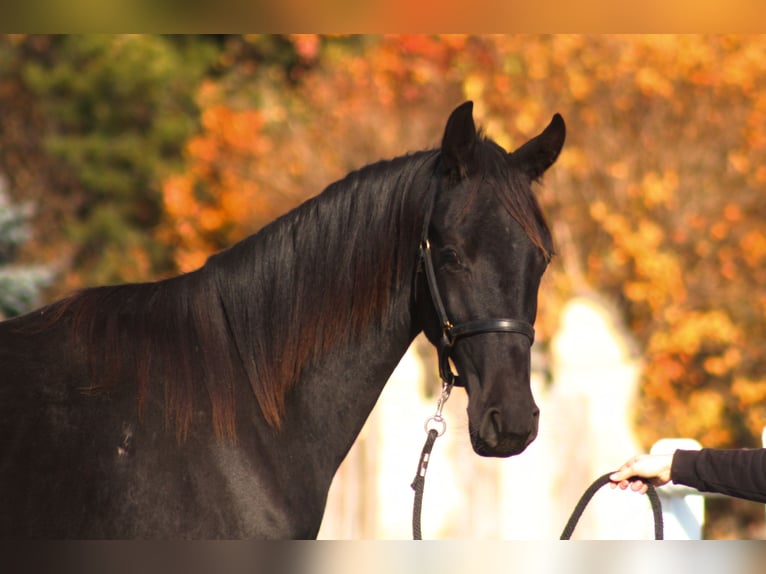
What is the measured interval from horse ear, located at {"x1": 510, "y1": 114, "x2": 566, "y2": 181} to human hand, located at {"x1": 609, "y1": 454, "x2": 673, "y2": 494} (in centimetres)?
96

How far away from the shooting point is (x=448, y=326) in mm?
3062

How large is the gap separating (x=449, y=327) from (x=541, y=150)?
688mm

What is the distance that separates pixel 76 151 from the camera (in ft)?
51.6

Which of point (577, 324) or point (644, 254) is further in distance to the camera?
point (644, 254)

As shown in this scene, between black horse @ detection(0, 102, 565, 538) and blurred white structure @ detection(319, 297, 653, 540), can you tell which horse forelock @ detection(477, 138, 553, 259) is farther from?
blurred white structure @ detection(319, 297, 653, 540)

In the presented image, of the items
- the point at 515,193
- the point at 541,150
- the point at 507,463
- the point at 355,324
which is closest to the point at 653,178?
the point at 507,463

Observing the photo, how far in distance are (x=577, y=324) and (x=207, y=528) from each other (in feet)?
21.8

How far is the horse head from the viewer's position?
2.96 metres

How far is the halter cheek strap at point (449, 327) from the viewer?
2.97 metres

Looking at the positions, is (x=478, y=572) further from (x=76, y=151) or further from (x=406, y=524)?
(x=76, y=151)

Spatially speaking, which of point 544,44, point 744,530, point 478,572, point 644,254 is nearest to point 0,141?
point 544,44

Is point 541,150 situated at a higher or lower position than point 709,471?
higher

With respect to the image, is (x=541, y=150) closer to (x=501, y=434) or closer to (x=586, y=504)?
(x=501, y=434)

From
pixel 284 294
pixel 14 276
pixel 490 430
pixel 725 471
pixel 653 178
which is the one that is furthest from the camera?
pixel 653 178
